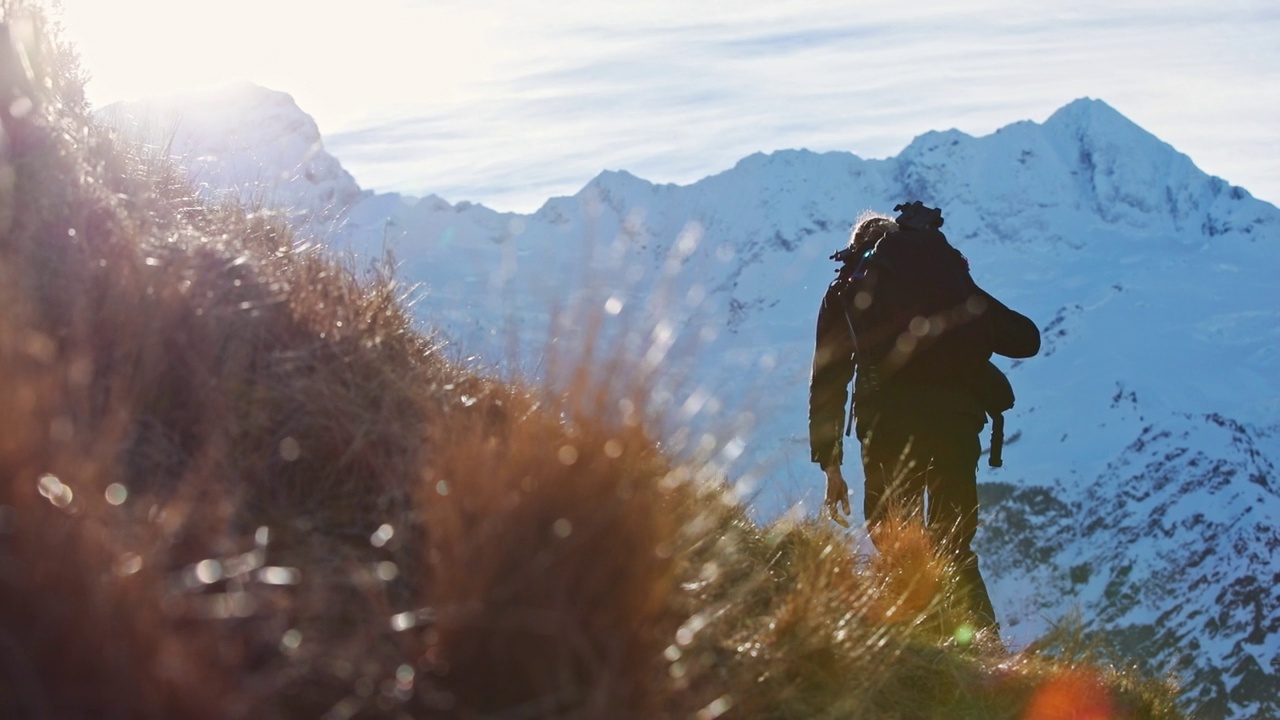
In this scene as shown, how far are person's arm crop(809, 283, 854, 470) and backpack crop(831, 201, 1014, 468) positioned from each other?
0.10 m

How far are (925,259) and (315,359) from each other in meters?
3.91

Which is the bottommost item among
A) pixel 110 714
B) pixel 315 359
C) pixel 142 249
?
pixel 110 714

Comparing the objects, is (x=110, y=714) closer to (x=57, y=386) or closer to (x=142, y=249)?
(x=57, y=386)

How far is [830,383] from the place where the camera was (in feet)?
22.0

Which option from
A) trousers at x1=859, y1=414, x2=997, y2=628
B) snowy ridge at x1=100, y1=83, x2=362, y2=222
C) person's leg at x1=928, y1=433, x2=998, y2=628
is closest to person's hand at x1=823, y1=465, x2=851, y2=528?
trousers at x1=859, y1=414, x2=997, y2=628

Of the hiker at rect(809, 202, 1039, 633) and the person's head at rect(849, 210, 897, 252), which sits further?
the person's head at rect(849, 210, 897, 252)

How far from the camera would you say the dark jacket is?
655 centimetres

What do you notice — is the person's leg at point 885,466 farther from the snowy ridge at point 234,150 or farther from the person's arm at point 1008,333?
the snowy ridge at point 234,150

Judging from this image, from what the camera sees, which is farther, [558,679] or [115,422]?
[115,422]

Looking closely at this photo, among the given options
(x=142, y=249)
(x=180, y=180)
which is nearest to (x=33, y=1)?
(x=180, y=180)

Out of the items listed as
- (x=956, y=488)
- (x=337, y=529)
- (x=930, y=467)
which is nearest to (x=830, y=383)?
(x=930, y=467)

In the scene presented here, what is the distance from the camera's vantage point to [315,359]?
3719 mm

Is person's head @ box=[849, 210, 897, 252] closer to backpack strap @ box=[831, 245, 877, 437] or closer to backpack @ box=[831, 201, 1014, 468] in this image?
backpack strap @ box=[831, 245, 877, 437]

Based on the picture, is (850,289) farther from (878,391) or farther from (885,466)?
(885,466)
